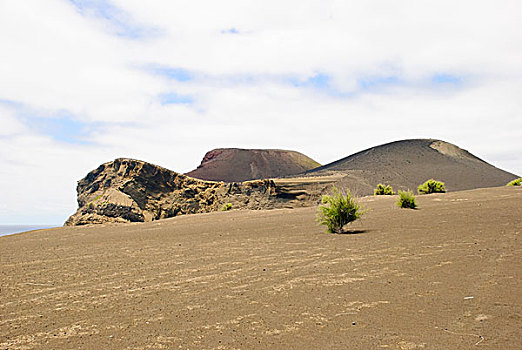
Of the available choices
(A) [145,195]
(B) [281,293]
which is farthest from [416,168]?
(B) [281,293]

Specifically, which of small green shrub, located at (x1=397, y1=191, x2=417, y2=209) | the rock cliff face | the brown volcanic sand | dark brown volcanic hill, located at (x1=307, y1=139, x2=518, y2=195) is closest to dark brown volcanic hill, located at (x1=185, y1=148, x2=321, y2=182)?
dark brown volcanic hill, located at (x1=307, y1=139, x2=518, y2=195)

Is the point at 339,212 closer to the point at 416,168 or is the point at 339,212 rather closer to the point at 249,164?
the point at 416,168

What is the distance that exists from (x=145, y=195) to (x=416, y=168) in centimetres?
4680

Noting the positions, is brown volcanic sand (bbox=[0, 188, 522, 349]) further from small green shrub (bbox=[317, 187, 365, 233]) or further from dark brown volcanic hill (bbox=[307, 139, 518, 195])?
dark brown volcanic hill (bbox=[307, 139, 518, 195])

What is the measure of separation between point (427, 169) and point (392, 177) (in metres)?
8.19

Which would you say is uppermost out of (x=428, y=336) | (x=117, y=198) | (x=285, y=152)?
(x=285, y=152)

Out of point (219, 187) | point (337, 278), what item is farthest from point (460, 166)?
point (337, 278)

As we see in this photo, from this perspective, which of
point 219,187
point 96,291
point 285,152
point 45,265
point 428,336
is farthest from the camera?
point 285,152

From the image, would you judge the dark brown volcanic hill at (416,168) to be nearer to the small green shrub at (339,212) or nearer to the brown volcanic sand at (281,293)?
the small green shrub at (339,212)

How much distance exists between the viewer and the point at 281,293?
625 cm

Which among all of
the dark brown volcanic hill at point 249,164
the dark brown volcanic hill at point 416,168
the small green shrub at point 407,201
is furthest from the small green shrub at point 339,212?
the dark brown volcanic hill at point 249,164

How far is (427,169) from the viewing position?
6694cm

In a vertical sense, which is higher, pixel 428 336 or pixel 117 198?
pixel 117 198

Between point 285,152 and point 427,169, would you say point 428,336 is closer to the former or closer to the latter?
point 427,169
